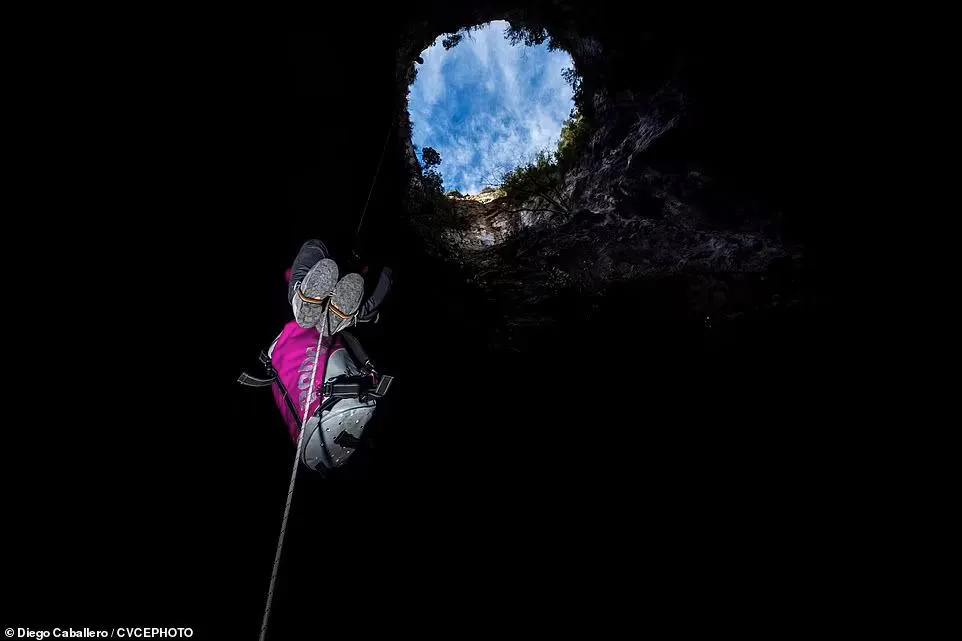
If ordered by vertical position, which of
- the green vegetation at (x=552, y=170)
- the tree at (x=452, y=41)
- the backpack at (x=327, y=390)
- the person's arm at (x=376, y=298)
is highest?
the tree at (x=452, y=41)

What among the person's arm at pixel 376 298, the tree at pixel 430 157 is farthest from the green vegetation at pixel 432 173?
the person's arm at pixel 376 298

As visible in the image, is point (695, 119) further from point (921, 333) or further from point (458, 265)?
point (458, 265)

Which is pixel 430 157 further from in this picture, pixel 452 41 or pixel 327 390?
pixel 327 390

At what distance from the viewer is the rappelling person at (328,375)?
255 cm

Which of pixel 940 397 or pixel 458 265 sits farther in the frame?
pixel 458 265

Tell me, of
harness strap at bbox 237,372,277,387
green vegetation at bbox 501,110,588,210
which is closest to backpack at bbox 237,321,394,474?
harness strap at bbox 237,372,277,387

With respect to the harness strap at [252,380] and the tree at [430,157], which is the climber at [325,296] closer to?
the harness strap at [252,380]

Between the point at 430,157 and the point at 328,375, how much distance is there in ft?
25.0

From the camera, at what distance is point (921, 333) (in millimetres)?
4699

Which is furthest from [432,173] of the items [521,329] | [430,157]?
[521,329]

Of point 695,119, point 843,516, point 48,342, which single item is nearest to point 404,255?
point 48,342

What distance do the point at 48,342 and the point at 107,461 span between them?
1.49 meters

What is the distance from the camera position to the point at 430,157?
861 centimetres

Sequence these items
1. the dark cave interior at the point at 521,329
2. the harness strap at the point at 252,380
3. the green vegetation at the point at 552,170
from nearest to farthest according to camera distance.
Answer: the harness strap at the point at 252,380
the dark cave interior at the point at 521,329
the green vegetation at the point at 552,170
